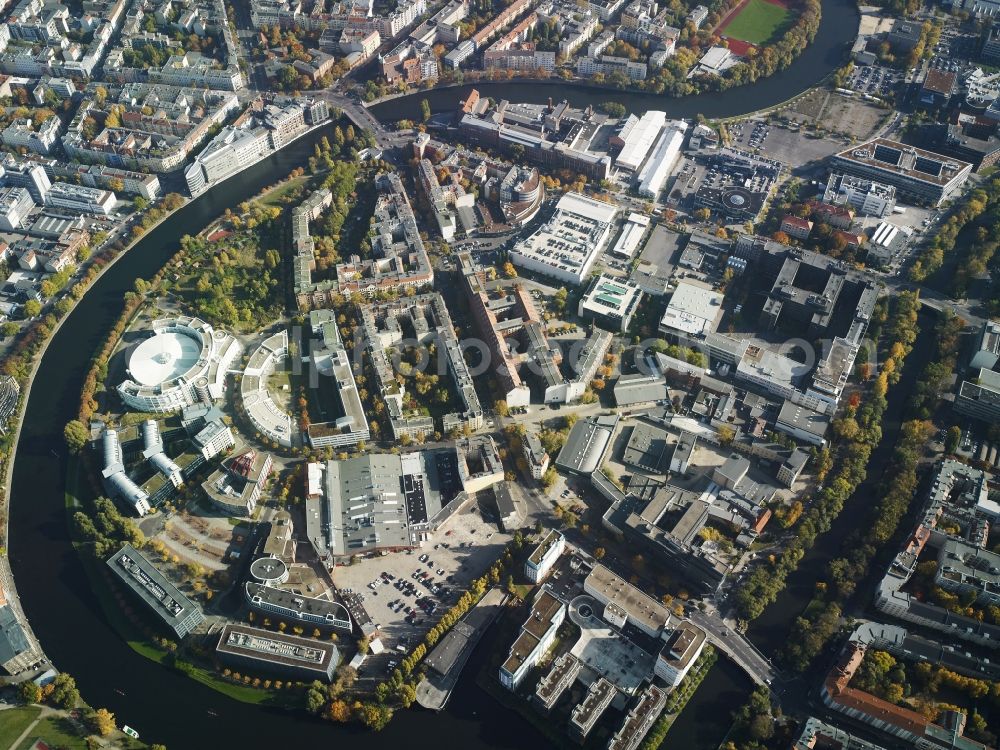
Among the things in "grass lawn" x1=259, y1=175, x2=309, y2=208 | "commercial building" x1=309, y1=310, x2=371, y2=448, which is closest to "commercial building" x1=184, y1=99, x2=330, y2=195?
"grass lawn" x1=259, y1=175, x2=309, y2=208

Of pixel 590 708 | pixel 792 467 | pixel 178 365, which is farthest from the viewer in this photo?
pixel 178 365

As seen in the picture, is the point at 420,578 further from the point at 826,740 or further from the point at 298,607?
the point at 826,740

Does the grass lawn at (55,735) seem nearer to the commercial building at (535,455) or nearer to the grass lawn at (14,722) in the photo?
the grass lawn at (14,722)

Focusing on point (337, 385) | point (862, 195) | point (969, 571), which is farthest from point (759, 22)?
point (969, 571)

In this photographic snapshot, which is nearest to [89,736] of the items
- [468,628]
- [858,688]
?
[468,628]

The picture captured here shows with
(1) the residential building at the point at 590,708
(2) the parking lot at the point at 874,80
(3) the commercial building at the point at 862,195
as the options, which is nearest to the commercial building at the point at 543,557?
(1) the residential building at the point at 590,708

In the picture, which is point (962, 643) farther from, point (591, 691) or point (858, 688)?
point (591, 691)
